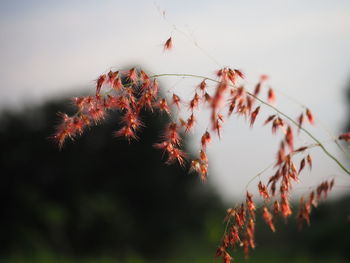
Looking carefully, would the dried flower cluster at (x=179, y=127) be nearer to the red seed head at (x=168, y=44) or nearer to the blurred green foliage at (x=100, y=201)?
the red seed head at (x=168, y=44)

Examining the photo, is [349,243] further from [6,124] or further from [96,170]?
[6,124]

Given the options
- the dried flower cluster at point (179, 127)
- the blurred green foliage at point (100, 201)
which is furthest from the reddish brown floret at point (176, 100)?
the blurred green foliage at point (100, 201)

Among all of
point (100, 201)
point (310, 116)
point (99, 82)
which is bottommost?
point (310, 116)

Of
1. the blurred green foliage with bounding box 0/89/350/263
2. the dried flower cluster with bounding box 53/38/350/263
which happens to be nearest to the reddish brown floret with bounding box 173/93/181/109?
the dried flower cluster with bounding box 53/38/350/263

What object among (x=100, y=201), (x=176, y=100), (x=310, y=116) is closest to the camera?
(x=310, y=116)

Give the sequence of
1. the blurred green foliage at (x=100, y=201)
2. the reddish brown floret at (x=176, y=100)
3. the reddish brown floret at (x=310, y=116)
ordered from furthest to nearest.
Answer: the blurred green foliage at (x=100, y=201), the reddish brown floret at (x=176, y=100), the reddish brown floret at (x=310, y=116)

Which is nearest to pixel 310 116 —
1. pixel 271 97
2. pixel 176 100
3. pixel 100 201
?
pixel 271 97

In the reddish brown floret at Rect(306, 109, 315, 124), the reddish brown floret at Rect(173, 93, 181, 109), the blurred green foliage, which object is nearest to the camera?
the reddish brown floret at Rect(306, 109, 315, 124)

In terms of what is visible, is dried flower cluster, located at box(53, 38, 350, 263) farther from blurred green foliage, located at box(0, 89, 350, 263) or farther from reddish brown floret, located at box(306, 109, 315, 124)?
blurred green foliage, located at box(0, 89, 350, 263)

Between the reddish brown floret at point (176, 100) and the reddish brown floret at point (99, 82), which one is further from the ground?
the reddish brown floret at point (99, 82)

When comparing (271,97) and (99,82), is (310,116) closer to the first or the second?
(271,97)

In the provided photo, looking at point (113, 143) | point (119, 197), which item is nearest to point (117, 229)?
point (119, 197)
